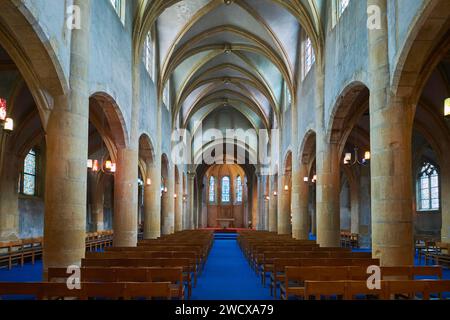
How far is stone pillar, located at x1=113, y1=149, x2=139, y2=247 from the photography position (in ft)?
59.3

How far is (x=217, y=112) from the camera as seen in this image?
150 feet

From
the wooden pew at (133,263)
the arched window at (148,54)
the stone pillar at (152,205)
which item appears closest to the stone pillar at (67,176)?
the wooden pew at (133,263)

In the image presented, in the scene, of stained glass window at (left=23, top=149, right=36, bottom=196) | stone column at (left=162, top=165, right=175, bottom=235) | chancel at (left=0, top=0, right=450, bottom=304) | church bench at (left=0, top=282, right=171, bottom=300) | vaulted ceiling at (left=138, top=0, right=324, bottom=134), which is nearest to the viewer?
church bench at (left=0, top=282, right=171, bottom=300)

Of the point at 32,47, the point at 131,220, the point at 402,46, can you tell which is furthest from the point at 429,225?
the point at 32,47

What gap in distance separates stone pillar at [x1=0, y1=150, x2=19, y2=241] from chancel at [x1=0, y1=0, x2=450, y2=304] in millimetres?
84

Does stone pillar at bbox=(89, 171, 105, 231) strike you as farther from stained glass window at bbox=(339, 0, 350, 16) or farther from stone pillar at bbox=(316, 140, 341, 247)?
stained glass window at bbox=(339, 0, 350, 16)

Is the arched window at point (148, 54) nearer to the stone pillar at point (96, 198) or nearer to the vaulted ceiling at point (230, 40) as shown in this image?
the vaulted ceiling at point (230, 40)

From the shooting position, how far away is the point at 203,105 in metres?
39.6

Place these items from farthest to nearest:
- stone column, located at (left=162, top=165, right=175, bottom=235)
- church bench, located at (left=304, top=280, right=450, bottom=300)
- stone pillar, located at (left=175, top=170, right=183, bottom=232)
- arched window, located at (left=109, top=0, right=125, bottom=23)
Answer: stone pillar, located at (left=175, top=170, right=183, bottom=232), stone column, located at (left=162, top=165, right=175, bottom=235), arched window, located at (left=109, top=0, right=125, bottom=23), church bench, located at (left=304, top=280, right=450, bottom=300)

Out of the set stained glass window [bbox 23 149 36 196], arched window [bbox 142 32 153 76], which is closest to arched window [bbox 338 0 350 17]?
arched window [bbox 142 32 153 76]

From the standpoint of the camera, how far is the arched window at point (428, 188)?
2934 centimetres

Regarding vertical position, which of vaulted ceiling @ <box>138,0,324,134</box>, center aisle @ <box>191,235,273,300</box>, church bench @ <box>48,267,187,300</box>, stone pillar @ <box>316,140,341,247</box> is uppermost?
vaulted ceiling @ <box>138,0,324,134</box>

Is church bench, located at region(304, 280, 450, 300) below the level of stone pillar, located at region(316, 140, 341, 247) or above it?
below

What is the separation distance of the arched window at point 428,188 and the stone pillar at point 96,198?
23504 millimetres
